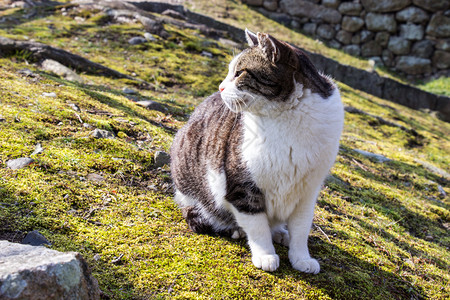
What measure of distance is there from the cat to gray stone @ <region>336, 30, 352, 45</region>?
12.8 meters

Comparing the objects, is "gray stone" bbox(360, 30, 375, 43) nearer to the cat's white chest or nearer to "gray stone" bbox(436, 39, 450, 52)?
"gray stone" bbox(436, 39, 450, 52)

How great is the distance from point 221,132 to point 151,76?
4.37m

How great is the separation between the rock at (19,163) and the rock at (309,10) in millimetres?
13454

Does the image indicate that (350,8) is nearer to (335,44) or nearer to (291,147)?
(335,44)

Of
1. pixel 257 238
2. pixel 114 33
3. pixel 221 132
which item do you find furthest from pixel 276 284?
pixel 114 33

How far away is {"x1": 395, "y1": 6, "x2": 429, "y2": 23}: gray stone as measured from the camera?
44.0 ft

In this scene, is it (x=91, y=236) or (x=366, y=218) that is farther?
(x=366, y=218)

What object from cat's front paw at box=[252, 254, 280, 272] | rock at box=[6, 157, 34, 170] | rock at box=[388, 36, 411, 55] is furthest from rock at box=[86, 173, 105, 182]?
rock at box=[388, 36, 411, 55]

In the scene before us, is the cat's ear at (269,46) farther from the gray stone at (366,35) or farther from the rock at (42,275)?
the gray stone at (366,35)

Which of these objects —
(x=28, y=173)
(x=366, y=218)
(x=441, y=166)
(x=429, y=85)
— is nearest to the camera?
(x=28, y=173)

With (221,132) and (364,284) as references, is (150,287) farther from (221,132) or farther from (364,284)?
(364,284)

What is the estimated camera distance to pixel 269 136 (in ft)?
7.80

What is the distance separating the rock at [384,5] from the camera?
44.3ft

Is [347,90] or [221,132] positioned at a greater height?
[221,132]
